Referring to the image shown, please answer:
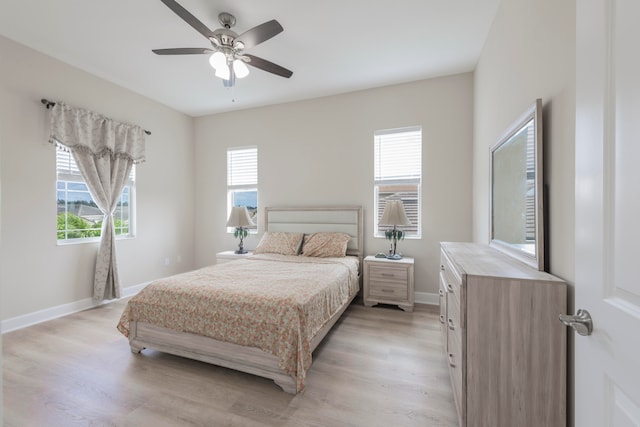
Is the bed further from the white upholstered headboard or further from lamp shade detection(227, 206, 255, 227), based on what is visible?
→ lamp shade detection(227, 206, 255, 227)

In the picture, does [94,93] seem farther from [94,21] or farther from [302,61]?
[302,61]

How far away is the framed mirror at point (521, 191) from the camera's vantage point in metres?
1.41

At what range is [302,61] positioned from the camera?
312 centimetres

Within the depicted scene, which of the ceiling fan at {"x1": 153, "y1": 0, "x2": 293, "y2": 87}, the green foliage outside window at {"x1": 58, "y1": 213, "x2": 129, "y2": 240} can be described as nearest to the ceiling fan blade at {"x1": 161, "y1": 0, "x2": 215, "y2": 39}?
the ceiling fan at {"x1": 153, "y1": 0, "x2": 293, "y2": 87}

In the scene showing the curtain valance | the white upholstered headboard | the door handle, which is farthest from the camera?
the white upholstered headboard

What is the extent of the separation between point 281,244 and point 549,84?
3231 mm

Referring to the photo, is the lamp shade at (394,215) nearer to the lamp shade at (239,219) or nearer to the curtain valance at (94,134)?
the lamp shade at (239,219)

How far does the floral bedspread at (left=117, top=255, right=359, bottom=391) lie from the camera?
1815 millimetres

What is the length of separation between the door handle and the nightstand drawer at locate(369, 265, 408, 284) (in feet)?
8.05

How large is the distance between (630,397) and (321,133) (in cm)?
388

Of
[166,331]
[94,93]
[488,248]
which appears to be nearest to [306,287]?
[166,331]

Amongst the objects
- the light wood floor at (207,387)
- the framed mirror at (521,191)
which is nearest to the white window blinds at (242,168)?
the light wood floor at (207,387)

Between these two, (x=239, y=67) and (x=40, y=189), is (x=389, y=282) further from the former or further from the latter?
(x=40, y=189)

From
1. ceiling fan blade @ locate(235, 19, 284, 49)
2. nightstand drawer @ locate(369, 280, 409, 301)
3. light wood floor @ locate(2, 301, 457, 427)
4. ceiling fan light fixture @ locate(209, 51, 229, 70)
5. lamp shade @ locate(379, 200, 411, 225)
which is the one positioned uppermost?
ceiling fan blade @ locate(235, 19, 284, 49)
